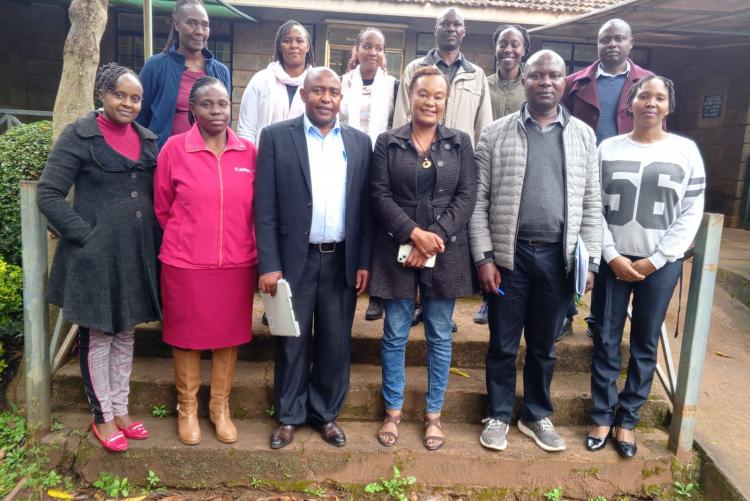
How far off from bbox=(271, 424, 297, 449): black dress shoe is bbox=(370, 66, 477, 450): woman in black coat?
0.65 meters

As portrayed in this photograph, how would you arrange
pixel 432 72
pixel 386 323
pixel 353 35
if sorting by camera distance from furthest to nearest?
pixel 353 35 < pixel 386 323 < pixel 432 72

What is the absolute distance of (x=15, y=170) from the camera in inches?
168

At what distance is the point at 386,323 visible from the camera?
9.37ft

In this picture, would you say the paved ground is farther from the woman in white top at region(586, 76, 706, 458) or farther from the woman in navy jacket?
the woman in navy jacket

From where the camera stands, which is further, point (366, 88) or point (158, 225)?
point (366, 88)

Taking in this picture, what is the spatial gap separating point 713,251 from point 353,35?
753 cm

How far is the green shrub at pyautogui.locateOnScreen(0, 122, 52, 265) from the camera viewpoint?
13.6 ft

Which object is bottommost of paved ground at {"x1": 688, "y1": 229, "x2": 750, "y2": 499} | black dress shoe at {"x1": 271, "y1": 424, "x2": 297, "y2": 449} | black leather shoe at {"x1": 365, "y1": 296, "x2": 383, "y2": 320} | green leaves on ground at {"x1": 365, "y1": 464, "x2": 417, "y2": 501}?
green leaves on ground at {"x1": 365, "y1": 464, "x2": 417, "y2": 501}

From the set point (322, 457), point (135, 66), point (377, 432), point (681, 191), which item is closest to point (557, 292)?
point (681, 191)

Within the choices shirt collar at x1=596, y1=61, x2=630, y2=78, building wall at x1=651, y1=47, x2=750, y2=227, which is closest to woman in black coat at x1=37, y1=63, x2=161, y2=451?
shirt collar at x1=596, y1=61, x2=630, y2=78

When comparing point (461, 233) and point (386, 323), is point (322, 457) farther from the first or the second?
point (461, 233)

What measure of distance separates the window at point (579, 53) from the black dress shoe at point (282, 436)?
341 inches

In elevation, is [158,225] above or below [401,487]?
above

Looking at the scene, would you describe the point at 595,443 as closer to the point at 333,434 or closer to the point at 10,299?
the point at 333,434
